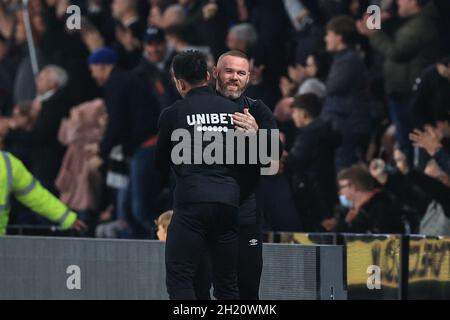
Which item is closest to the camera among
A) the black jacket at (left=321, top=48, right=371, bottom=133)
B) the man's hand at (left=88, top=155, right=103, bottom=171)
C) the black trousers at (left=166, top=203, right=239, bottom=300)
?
the black trousers at (left=166, top=203, right=239, bottom=300)

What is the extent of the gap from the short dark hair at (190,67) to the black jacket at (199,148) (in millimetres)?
72

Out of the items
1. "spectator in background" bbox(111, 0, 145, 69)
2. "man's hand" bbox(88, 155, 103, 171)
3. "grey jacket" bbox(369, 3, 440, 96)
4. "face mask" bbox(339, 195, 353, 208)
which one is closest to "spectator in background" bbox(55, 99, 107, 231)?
"man's hand" bbox(88, 155, 103, 171)

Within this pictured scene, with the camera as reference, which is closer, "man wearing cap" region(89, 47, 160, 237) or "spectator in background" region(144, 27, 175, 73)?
"man wearing cap" region(89, 47, 160, 237)

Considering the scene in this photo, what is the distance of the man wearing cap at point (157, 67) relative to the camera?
17.3 m

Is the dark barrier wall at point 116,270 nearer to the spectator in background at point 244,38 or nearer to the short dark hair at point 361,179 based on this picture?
the short dark hair at point 361,179

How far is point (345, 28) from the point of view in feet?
50.2

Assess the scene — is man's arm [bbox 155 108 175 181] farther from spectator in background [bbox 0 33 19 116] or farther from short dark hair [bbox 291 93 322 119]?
spectator in background [bbox 0 33 19 116]

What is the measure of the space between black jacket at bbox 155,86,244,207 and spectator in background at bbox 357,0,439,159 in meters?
5.93

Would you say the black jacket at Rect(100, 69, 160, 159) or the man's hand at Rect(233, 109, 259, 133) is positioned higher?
the black jacket at Rect(100, 69, 160, 159)

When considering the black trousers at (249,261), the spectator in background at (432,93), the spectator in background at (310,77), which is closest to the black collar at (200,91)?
the black trousers at (249,261)

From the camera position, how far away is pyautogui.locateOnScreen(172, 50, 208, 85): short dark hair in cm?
935

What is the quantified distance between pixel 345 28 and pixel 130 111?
3.23m
